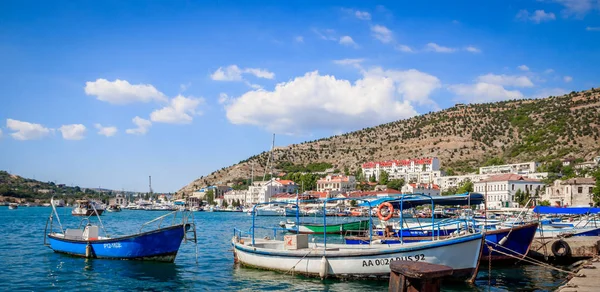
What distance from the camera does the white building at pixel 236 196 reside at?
529 feet

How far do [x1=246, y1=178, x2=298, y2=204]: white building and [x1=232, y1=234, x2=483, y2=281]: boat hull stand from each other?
121m

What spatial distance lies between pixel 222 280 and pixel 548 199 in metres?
80.0

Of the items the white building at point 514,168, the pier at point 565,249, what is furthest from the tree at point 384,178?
the pier at point 565,249

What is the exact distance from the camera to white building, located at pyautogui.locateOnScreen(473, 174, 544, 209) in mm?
97438

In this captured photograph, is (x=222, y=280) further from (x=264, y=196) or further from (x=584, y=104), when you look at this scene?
(x=584, y=104)

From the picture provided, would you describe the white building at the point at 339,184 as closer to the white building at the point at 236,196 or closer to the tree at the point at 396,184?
the tree at the point at 396,184

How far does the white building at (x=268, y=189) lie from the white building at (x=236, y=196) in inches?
136

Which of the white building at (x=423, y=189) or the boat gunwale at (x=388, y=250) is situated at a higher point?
the white building at (x=423, y=189)

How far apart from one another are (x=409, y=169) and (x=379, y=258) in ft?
436

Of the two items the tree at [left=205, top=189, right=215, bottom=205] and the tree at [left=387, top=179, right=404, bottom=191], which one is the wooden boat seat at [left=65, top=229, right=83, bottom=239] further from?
the tree at [left=205, top=189, right=215, bottom=205]

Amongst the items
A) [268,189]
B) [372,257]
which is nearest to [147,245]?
[372,257]

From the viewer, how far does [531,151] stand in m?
130

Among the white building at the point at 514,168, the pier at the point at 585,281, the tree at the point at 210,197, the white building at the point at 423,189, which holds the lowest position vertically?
the tree at the point at 210,197

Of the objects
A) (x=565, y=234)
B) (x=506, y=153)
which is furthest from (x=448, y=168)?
(x=565, y=234)
